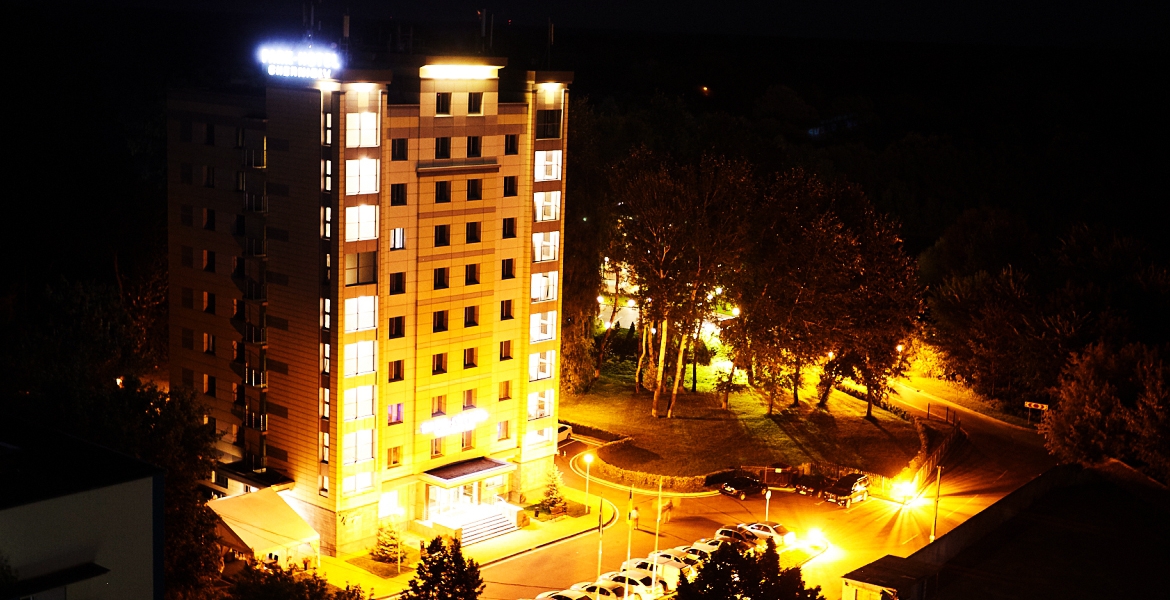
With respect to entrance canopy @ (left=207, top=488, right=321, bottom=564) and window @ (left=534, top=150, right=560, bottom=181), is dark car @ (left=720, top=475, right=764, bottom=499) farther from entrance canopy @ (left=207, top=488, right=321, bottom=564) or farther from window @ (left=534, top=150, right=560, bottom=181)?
entrance canopy @ (left=207, top=488, right=321, bottom=564)

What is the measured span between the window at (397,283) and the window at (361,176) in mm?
4175

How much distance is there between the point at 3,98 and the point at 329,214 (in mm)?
44331

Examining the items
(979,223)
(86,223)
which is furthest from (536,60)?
(979,223)

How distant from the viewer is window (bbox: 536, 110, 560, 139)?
213 feet

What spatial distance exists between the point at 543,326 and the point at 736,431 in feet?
61.9

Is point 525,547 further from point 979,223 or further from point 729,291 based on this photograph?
point 979,223

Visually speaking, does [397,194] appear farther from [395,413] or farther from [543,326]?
[543,326]

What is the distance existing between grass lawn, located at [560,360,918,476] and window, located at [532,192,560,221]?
52.6 ft

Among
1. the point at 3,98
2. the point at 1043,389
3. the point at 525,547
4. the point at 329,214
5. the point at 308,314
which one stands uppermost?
the point at 3,98

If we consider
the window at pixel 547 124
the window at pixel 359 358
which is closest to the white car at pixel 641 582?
the window at pixel 359 358

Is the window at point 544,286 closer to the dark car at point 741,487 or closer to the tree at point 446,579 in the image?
the dark car at point 741,487

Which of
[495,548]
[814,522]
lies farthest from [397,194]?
[814,522]

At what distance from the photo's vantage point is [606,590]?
2098 inches

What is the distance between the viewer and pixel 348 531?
193ft
